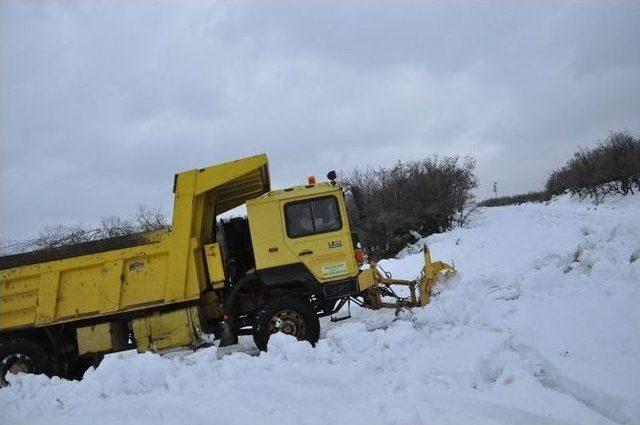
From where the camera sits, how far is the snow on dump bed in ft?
15.1

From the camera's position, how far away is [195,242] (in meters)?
8.61

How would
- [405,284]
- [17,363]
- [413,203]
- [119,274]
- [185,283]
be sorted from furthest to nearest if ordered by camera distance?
[413,203]
[405,284]
[185,283]
[119,274]
[17,363]

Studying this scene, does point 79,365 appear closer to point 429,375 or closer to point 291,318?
point 291,318

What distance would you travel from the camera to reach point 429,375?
5500mm

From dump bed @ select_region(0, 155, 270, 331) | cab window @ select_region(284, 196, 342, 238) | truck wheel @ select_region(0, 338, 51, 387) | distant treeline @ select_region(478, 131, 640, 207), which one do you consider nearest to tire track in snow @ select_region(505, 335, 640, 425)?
cab window @ select_region(284, 196, 342, 238)

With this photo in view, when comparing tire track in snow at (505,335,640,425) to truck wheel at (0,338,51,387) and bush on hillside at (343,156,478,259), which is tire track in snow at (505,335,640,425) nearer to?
truck wheel at (0,338,51,387)

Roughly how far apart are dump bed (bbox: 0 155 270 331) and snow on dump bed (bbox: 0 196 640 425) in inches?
72.3

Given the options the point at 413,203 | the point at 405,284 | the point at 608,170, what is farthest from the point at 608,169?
the point at 405,284

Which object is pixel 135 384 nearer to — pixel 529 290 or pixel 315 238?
pixel 315 238

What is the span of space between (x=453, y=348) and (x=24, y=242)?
8.94 meters

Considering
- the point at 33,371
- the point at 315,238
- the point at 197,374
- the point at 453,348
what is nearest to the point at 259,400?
the point at 197,374

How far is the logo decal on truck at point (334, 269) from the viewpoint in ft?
28.8

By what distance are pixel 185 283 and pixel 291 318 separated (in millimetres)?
1801

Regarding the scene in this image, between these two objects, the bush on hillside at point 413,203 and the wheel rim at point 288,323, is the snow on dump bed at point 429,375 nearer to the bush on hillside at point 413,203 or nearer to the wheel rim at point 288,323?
the wheel rim at point 288,323
